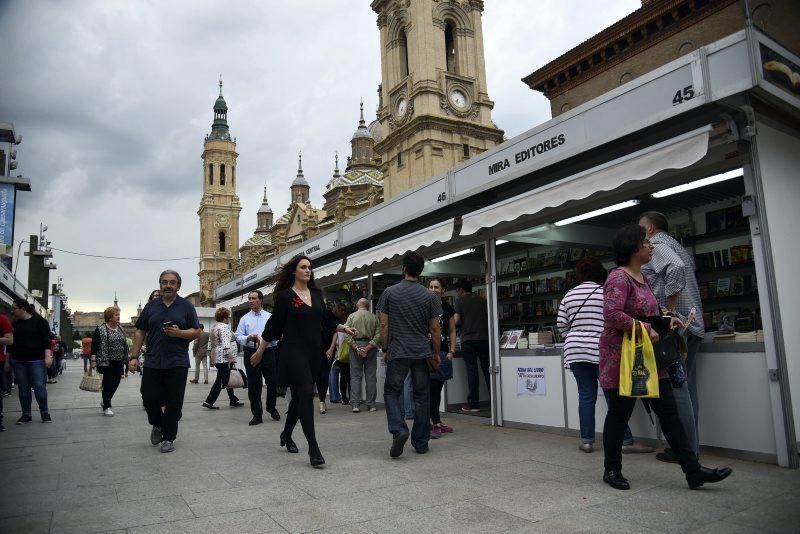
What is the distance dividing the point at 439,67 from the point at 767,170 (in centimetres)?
4217

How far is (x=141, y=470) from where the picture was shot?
16.4 feet

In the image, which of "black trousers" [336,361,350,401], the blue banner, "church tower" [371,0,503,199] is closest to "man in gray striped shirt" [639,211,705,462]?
"black trousers" [336,361,350,401]

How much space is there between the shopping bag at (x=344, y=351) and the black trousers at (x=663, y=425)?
671 centimetres

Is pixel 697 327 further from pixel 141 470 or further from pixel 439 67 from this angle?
pixel 439 67

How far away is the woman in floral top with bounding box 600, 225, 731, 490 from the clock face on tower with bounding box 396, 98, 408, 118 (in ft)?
140

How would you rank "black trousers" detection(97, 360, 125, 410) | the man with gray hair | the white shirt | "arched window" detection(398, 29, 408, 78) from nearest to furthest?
the white shirt → the man with gray hair → "black trousers" detection(97, 360, 125, 410) → "arched window" detection(398, 29, 408, 78)

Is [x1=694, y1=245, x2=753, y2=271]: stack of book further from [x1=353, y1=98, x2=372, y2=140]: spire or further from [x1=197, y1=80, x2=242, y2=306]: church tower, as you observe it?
[x1=197, y1=80, x2=242, y2=306]: church tower

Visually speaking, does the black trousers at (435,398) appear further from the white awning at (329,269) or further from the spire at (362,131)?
the spire at (362,131)

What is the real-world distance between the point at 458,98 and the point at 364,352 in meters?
40.0

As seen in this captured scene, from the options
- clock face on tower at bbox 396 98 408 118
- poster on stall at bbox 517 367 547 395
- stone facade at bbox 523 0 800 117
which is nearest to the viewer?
poster on stall at bbox 517 367 547 395

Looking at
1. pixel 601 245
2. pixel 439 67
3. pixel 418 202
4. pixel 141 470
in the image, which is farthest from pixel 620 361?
pixel 439 67

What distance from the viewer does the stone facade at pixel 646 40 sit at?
24153 mm

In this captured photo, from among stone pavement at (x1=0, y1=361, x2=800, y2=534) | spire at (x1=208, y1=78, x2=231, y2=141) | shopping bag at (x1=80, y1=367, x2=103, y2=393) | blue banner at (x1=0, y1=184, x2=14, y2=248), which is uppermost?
spire at (x1=208, y1=78, x2=231, y2=141)

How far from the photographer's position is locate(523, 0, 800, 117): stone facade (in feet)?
79.2
